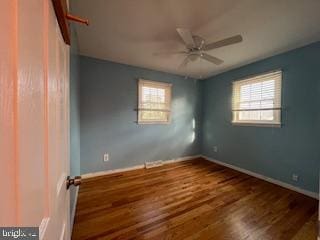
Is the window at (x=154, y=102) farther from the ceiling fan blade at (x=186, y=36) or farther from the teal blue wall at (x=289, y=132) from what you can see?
the ceiling fan blade at (x=186, y=36)

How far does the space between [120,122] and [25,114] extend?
304cm

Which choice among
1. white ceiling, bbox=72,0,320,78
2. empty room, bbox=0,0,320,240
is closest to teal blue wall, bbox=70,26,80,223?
empty room, bbox=0,0,320,240

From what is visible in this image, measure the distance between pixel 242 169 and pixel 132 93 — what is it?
2.80m

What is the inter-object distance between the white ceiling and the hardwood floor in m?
2.25

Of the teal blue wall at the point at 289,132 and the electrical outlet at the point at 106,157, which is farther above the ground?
the teal blue wall at the point at 289,132

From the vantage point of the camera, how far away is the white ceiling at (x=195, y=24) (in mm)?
1655

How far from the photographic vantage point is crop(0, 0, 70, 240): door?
0.25m

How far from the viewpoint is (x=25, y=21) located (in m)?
0.31

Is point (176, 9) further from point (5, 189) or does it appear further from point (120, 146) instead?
point (120, 146)

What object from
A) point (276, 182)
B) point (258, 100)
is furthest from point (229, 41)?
point (276, 182)

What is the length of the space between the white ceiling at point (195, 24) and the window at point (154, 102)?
84cm

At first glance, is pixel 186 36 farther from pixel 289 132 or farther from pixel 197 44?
pixel 289 132

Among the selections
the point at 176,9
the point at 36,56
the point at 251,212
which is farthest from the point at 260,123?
the point at 36,56

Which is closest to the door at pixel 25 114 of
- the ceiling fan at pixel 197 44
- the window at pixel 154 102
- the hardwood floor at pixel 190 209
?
the hardwood floor at pixel 190 209
